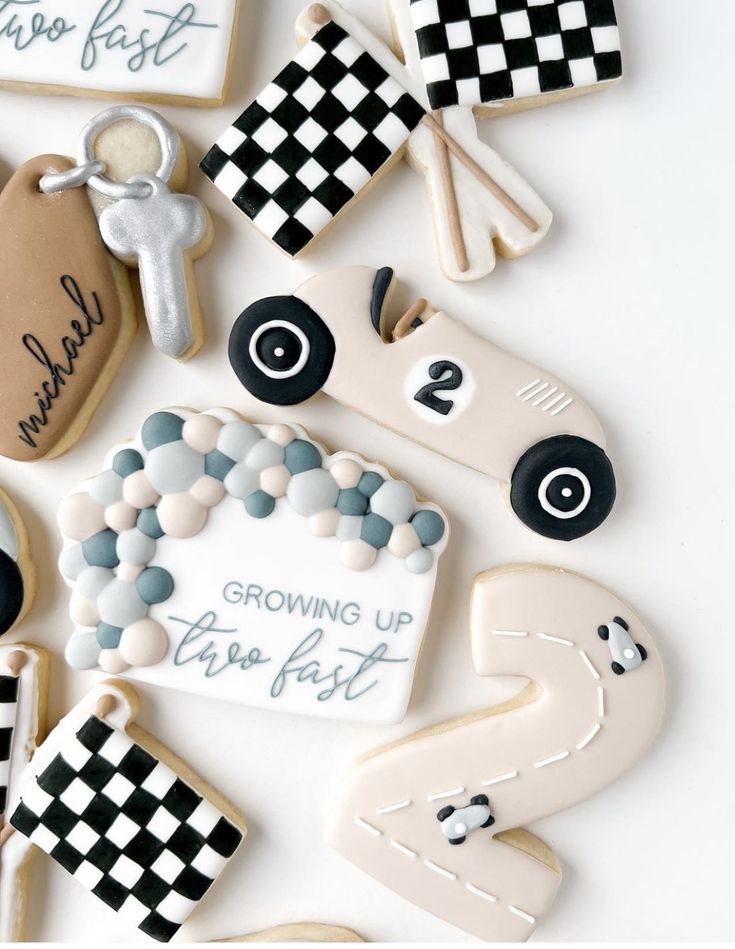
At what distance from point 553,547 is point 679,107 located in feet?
1.71

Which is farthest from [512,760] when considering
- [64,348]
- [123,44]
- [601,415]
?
[123,44]

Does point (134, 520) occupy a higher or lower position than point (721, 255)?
lower

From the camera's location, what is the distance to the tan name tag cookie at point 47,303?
0.91m

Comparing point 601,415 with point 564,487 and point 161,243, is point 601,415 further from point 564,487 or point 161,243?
point 161,243

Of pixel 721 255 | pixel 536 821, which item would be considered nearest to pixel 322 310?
pixel 721 255

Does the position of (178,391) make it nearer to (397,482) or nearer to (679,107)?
(397,482)

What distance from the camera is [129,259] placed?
0.92m

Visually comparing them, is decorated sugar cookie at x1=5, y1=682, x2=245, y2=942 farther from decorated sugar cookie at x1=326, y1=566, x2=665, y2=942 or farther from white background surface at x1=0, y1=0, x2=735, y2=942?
decorated sugar cookie at x1=326, y1=566, x2=665, y2=942

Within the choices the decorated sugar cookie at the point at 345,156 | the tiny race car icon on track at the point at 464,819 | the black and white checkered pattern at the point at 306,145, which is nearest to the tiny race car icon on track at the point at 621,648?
the tiny race car icon on track at the point at 464,819

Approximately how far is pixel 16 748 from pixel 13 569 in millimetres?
208

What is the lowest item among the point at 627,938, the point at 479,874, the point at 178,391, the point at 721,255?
the point at 627,938

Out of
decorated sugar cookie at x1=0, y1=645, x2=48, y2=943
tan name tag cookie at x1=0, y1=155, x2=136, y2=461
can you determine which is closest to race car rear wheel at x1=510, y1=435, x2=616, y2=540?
tan name tag cookie at x1=0, y1=155, x2=136, y2=461

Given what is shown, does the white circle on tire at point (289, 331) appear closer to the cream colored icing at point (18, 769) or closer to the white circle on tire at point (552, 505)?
the white circle on tire at point (552, 505)

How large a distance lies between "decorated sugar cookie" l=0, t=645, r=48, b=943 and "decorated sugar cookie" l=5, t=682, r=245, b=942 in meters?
0.02
